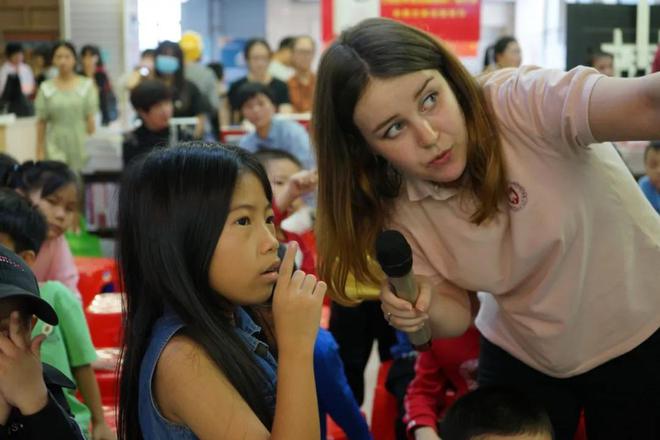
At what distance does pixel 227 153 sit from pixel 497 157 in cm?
49

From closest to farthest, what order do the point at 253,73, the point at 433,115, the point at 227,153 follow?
the point at 227,153 → the point at 433,115 → the point at 253,73

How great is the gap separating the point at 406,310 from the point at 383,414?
4.23 feet

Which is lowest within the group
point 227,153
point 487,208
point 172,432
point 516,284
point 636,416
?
point 636,416

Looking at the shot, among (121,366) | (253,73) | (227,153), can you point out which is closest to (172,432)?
(121,366)

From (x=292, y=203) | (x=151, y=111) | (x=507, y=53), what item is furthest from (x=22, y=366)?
(x=507, y=53)

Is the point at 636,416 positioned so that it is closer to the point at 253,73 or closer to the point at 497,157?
the point at 497,157

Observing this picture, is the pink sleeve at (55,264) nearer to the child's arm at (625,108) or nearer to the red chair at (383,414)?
the red chair at (383,414)

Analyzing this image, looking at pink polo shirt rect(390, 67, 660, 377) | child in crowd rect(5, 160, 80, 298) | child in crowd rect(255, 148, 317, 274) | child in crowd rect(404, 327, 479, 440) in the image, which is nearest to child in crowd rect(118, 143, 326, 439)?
pink polo shirt rect(390, 67, 660, 377)

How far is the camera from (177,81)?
6051 millimetres

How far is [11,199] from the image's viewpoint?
6.72ft

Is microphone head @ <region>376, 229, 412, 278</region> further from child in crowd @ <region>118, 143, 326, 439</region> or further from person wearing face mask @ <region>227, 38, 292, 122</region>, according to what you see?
person wearing face mask @ <region>227, 38, 292, 122</region>

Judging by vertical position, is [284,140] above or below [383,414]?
above

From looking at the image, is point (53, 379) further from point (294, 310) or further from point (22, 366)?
point (294, 310)

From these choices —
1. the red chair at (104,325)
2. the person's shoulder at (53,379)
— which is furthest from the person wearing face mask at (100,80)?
the person's shoulder at (53,379)
